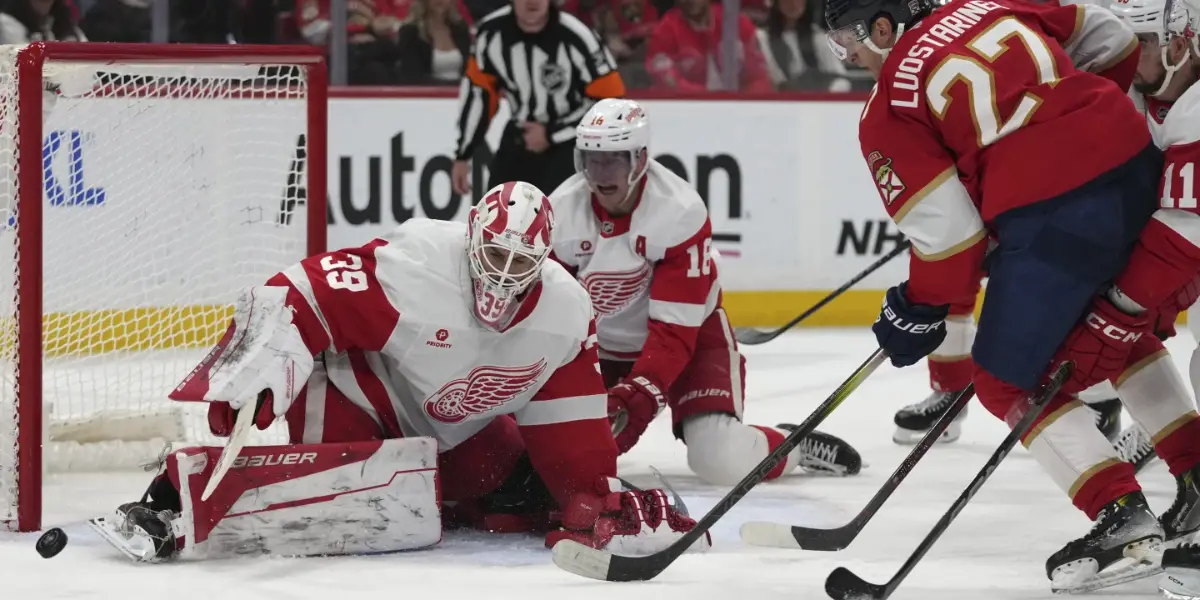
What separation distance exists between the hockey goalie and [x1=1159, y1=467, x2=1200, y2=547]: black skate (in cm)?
80

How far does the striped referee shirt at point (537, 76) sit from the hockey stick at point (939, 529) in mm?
2880

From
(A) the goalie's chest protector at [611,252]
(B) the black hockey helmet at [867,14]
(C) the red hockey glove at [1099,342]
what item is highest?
(B) the black hockey helmet at [867,14]

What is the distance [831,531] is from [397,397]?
0.79 metres

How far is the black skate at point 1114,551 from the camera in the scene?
2535mm

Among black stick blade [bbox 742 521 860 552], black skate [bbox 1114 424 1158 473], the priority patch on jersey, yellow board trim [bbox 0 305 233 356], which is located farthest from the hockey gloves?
yellow board trim [bbox 0 305 233 356]

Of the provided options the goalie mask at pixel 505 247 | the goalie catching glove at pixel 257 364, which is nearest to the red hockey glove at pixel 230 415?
the goalie catching glove at pixel 257 364

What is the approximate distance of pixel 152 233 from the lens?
4309 millimetres

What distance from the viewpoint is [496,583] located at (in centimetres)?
268

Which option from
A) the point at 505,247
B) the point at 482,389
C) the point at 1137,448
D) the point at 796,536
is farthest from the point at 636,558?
the point at 1137,448

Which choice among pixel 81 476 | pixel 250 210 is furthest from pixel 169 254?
pixel 81 476

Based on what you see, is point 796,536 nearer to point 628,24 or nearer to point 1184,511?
point 1184,511

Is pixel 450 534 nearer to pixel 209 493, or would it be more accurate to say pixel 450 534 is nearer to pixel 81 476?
pixel 209 493

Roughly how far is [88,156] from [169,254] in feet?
1.03

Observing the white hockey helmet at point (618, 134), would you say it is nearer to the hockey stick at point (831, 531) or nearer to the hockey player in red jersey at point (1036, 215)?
the hockey player in red jersey at point (1036, 215)
